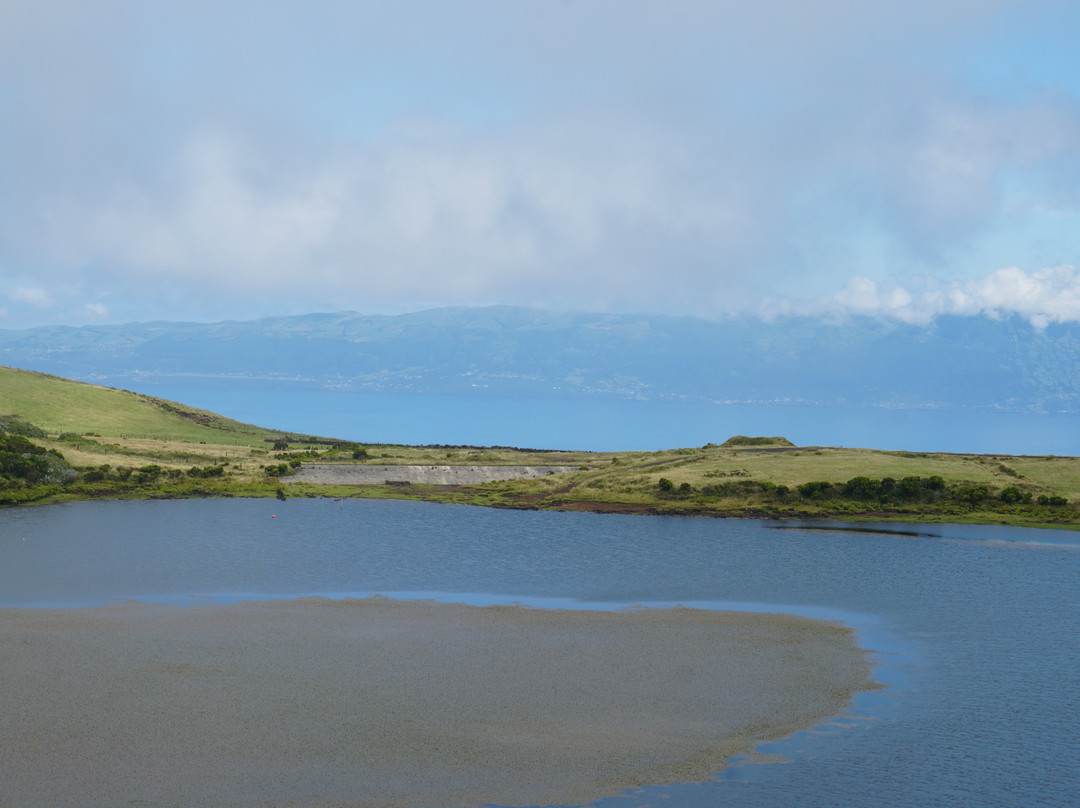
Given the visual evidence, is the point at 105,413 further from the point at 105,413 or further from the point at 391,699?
the point at 391,699

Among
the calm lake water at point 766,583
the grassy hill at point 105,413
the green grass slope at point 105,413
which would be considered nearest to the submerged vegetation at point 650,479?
the calm lake water at point 766,583

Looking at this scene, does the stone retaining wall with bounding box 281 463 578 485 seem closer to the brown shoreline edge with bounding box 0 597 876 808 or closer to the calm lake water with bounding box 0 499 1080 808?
the calm lake water with bounding box 0 499 1080 808

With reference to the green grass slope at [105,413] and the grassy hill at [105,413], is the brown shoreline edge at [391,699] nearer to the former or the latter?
the green grass slope at [105,413]

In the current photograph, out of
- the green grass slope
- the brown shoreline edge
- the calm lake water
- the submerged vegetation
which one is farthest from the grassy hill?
the brown shoreline edge

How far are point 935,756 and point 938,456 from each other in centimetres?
6919

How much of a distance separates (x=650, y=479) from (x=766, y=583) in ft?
111

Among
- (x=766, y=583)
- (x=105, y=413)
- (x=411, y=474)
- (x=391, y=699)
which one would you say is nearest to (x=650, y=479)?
(x=411, y=474)

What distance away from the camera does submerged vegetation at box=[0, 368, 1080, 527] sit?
249 ft

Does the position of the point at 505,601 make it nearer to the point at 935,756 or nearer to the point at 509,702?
the point at 509,702

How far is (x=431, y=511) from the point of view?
3004 inches

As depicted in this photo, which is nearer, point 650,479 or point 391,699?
point 391,699

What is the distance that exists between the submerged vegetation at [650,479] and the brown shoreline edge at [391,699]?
35532mm

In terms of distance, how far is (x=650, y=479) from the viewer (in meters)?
85.3

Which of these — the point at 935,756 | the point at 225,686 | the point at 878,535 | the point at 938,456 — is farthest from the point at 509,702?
the point at 938,456
